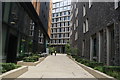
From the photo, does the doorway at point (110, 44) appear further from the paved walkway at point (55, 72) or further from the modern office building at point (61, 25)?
the modern office building at point (61, 25)

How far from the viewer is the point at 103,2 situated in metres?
12.5

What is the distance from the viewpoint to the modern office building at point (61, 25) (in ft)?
230

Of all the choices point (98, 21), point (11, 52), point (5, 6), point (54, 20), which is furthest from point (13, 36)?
point (54, 20)

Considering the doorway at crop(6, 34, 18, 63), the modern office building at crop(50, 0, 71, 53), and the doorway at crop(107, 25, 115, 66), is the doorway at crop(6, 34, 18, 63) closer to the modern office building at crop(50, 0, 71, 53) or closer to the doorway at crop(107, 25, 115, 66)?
the doorway at crop(107, 25, 115, 66)

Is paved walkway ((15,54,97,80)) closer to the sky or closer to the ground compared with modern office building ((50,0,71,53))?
closer to the ground

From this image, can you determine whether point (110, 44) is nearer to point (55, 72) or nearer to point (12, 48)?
point (55, 72)

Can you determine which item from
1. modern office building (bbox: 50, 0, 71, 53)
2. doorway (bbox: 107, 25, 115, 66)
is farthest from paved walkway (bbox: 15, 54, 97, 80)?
modern office building (bbox: 50, 0, 71, 53)

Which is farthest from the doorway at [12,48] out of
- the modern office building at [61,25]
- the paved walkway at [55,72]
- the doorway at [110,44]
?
the modern office building at [61,25]

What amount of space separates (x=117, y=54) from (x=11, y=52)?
346 inches

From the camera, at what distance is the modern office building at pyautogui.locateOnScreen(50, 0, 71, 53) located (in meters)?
70.2

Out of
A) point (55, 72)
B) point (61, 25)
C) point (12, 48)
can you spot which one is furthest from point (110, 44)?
point (61, 25)

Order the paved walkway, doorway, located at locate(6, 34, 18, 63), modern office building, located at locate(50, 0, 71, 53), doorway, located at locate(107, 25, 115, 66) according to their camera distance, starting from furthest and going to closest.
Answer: modern office building, located at locate(50, 0, 71, 53) < doorway, located at locate(6, 34, 18, 63) < doorway, located at locate(107, 25, 115, 66) < the paved walkway

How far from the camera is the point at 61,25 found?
72.5 m

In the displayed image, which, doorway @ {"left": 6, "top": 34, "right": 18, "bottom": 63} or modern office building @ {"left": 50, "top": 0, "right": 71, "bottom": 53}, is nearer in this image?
doorway @ {"left": 6, "top": 34, "right": 18, "bottom": 63}
